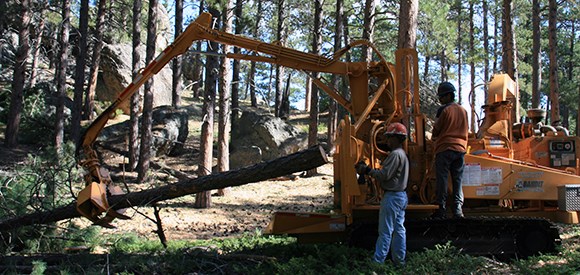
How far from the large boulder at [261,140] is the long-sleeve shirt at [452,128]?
1275cm

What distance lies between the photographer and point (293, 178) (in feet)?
58.8

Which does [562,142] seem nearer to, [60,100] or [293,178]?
[293,178]

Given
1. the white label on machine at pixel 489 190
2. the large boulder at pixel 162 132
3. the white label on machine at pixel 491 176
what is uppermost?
the large boulder at pixel 162 132

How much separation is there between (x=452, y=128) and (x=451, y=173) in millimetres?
655

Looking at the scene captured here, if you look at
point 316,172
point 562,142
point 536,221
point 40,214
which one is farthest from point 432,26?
point 40,214

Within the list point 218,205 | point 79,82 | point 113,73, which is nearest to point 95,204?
point 218,205

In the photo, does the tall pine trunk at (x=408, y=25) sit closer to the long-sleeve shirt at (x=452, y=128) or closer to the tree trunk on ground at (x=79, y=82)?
the long-sleeve shirt at (x=452, y=128)

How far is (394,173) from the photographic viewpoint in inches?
251

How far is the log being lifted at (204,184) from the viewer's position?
22.9 ft

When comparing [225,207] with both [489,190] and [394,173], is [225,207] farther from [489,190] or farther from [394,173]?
[394,173]

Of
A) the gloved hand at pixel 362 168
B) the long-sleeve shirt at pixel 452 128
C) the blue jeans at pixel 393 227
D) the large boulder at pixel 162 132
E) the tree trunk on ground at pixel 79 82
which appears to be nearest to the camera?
the blue jeans at pixel 393 227

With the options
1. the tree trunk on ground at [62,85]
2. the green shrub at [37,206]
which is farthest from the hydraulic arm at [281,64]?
the tree trunk on ground at [62,85]

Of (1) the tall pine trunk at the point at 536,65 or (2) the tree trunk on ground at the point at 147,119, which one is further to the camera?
(1) the tall pine trunk at the point at 536,65

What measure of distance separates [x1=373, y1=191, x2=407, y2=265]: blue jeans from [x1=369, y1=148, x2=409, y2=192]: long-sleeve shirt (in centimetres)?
10
